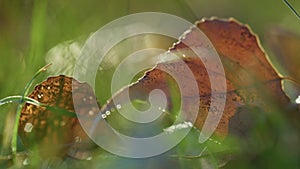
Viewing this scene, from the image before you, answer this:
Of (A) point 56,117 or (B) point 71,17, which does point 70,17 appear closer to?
(B) point 71,17

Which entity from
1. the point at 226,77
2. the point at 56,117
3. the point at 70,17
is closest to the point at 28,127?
the point at 56,117

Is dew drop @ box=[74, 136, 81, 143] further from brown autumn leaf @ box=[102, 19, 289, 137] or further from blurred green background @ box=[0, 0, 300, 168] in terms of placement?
blurred green background @ box=[0, 0, 300, 168]

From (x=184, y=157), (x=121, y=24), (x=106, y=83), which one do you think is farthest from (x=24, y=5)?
(x=184, y=157)

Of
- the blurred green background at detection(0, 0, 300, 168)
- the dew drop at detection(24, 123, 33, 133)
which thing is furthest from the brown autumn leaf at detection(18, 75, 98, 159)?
the blurred green background at detection(0, 0, 300, 168)

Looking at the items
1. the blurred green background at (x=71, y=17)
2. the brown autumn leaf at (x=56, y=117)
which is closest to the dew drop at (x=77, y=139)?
the brown autumn leaf at (x=56, y=117)

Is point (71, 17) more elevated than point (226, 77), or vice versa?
point (71, 17)

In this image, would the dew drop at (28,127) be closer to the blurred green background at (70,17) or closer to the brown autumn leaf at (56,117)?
the brown autumn leaf at (56,117)
